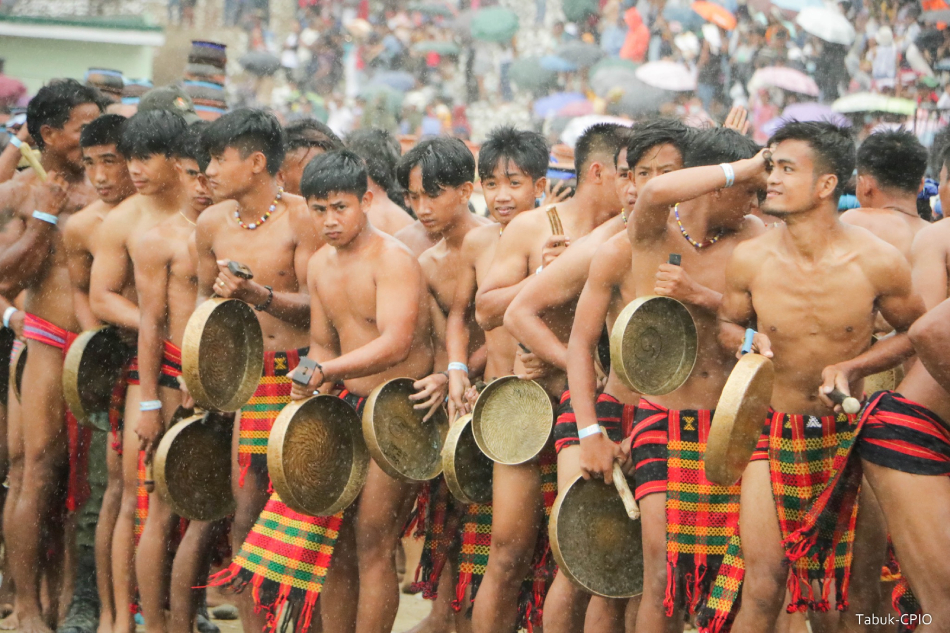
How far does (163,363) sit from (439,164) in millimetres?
1631

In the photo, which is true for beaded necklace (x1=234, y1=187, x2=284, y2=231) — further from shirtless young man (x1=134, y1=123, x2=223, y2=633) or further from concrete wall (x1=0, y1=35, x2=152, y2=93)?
concrete wall (x1=0, y1=35, x2=152, y2=93)

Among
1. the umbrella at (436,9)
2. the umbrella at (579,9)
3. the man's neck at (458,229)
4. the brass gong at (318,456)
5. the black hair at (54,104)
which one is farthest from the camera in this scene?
the umbrella at (436,9)

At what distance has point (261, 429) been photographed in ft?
16.4

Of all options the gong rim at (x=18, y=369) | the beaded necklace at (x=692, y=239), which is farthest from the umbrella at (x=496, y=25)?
the beaded necklace at (x=692, y=239)

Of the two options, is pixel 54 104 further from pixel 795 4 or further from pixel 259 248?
pixel 795 4

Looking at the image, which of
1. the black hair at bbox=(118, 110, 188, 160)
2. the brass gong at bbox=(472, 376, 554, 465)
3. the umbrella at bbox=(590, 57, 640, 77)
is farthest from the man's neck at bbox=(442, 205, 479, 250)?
the umbrella at bbox=(590, 57, 640, 77)

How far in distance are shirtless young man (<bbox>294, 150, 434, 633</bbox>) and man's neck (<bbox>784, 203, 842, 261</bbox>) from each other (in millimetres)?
1625

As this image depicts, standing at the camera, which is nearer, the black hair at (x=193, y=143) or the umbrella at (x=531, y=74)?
the black hair at (x=193, y=143)

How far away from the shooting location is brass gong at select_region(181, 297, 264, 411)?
14.9ft

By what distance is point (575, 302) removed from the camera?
459cm

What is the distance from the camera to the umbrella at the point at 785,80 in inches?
508

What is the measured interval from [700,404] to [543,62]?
1313cm

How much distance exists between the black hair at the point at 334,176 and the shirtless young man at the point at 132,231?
1.09 meters

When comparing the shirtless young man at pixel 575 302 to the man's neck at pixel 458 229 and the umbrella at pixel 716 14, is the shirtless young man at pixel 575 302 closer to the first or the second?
the man's neck at pixel 458 229
